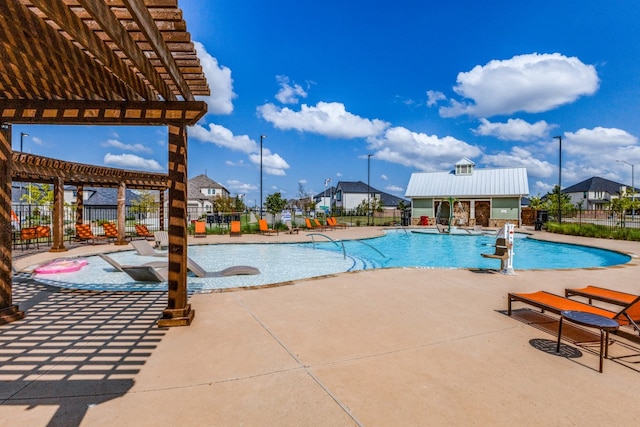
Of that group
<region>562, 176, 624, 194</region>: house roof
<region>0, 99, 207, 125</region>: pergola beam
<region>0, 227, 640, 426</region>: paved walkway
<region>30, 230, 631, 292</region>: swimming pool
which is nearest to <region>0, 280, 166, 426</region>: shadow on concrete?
<region>0, 227, 640, 426</region>: paved walkway

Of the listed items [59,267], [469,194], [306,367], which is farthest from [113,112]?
[469,194]

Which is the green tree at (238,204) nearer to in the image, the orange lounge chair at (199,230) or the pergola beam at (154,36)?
the orange lounge chair at (199,230)

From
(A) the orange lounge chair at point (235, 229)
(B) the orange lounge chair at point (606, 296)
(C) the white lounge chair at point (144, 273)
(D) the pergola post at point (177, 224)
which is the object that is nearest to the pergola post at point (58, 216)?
(C) the white lounge chair at point (144, 273)

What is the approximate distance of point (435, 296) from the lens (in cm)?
574

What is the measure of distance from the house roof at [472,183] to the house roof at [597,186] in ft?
167

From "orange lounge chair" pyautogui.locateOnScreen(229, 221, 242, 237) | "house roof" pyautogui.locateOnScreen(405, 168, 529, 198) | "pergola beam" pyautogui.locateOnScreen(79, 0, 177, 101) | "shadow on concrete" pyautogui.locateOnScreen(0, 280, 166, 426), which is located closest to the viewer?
"pergola beam" pyautogui.locateOnScreen(79, 0, 177, 101)

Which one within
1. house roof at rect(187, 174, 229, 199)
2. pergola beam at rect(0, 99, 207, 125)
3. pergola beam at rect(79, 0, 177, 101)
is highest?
house roof at rect(187, 174, 229, 199)

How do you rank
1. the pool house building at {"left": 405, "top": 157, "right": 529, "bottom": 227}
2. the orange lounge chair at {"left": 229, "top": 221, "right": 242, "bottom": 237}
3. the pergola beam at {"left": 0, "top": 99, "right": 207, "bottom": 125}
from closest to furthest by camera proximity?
the pergola beam at {"left": 0, "top": 99, "right": 207, "bottom": 125} → the orange lounge chair at {"left": 229, "top": 221, "right": 242, "bottom": 237} → the pool house building at {"left": 405, "top": 157, "right": 529, "bottom": 227}

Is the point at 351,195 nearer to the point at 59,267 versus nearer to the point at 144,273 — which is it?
the point at 59,267

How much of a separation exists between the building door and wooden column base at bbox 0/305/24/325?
102 feet

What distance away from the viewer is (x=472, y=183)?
29.5m

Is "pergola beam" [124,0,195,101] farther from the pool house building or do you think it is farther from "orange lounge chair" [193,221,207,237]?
the pool house building

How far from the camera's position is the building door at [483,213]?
95.7 ft

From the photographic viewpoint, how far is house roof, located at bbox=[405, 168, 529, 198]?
27586 mm
